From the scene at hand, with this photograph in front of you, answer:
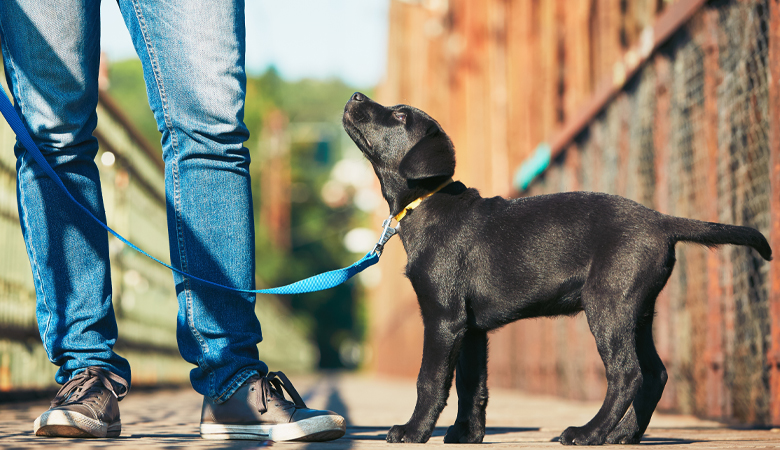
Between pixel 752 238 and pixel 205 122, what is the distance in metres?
1.53

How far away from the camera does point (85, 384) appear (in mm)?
2322

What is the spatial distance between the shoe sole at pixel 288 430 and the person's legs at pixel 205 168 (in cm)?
10

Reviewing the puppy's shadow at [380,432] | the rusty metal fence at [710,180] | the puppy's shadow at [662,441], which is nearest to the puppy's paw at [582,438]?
the puppy's shadow at [662,441]

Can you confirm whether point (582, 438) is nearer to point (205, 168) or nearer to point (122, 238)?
point (205, 168)

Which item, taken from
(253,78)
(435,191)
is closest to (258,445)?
(435,191)

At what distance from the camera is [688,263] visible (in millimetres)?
4391

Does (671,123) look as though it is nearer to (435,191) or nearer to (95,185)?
(435,191)

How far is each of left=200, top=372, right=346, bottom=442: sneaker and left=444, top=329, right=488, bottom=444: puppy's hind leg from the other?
0.35m

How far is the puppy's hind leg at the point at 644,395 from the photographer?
2256 mm

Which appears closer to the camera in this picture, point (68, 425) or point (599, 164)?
point (68, 425)

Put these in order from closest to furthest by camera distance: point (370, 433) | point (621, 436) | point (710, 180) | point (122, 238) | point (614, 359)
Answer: point (614, 359)
point (621, 436)
point (122, 238)
point (370, 433)
point (710, 180)

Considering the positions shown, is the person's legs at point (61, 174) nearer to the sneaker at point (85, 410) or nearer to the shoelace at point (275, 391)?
the sneaker at point (85, 410)

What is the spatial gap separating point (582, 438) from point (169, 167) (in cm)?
139

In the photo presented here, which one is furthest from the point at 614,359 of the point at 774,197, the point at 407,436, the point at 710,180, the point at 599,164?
the point at 599,164
